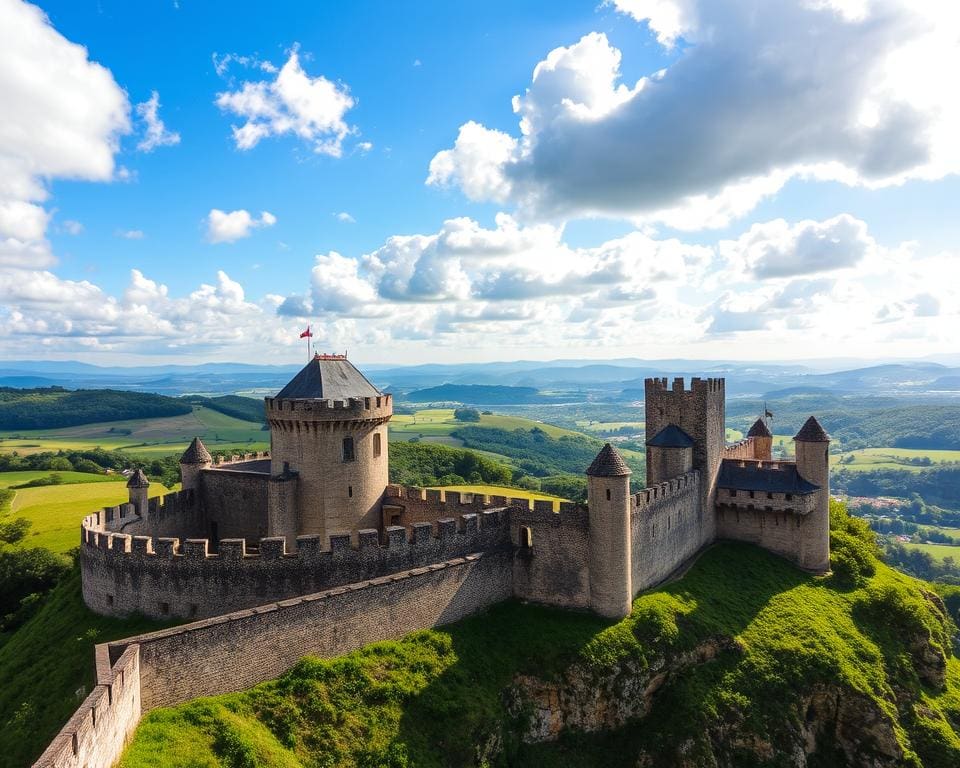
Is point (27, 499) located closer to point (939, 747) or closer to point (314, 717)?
point (314, 717)

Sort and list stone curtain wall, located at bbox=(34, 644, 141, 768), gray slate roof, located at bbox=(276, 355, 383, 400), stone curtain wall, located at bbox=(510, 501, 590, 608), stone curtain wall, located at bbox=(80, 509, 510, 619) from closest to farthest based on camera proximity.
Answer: stone curtain wall, located at bbox=(34, 644, 141, 768) < stone curtain wall, located at bbox=(80, 509, 510, 619) < stone curtain wall, located at bbox=(510, 501, 590, 608) < gray slate roof, located at bbox=(276, 355, 383, 400)

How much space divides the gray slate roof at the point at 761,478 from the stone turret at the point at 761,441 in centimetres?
815

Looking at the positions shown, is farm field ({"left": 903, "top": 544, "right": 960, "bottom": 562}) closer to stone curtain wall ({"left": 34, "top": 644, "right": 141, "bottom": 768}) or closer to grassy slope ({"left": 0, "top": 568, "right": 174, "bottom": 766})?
grassy slope ({"left": 0, "top": 568, "right": 174, "bottom": 766})

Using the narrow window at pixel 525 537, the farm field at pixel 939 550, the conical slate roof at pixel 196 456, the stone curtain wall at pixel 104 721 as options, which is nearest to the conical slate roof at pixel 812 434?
the narrow window at pixel 525 537

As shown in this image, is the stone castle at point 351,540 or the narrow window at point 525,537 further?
the narrow window at point 525,537

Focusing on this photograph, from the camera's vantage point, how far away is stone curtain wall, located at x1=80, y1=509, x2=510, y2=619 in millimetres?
23688

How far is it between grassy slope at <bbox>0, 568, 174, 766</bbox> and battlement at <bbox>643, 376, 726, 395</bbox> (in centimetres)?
2961

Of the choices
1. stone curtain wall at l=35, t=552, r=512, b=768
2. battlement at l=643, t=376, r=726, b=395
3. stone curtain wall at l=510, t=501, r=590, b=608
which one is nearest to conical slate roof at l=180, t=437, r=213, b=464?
stone curtain wall at l=35, t=552, r=512, b=768

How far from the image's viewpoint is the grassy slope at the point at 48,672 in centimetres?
1991

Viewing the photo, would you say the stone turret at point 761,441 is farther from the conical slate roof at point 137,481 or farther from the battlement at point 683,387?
the conical slate roof at point 137,481

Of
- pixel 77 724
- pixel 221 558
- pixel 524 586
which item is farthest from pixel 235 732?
pixel 524 586

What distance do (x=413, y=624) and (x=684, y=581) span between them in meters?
15.8

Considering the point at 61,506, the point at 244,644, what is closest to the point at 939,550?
the point at 244,644

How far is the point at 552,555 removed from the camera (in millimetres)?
28719
